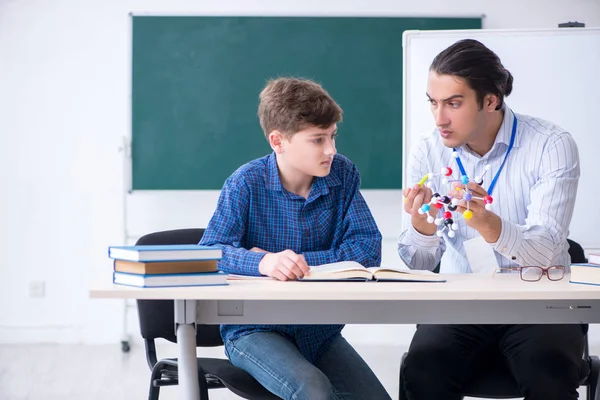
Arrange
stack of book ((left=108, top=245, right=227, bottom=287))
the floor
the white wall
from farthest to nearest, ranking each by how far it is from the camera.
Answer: the white wall → the floor → stack of book ((left=108, top=245, right=227, bottom=287))

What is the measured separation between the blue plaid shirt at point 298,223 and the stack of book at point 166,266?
271 mm

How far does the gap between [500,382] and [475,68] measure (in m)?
0.83

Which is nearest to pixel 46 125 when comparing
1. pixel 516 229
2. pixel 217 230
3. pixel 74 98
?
pixel 74 98

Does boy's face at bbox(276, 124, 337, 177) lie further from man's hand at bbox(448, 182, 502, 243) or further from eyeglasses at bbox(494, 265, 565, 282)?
eyeglasses at bbox(494, 265, 565, 282)

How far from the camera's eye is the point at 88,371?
384cm

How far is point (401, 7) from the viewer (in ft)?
14.5

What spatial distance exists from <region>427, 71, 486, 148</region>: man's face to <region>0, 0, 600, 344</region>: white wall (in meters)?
2.41

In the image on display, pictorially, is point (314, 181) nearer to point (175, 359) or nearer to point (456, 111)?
point (456, 111)

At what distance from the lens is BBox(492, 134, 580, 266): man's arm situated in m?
1.85

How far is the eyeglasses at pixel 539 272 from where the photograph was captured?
70.3 inches

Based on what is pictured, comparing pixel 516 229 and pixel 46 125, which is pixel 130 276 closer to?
pixel 516 229

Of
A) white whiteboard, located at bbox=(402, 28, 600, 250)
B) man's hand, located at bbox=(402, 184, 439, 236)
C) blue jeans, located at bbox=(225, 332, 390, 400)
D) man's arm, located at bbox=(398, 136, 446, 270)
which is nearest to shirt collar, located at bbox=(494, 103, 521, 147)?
man's arm, located at bbox=(398, 136, 446, 270)

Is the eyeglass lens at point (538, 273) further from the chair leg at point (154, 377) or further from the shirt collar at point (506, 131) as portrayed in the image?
the chair leg at point (154, 377)

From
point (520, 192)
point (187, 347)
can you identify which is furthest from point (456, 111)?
point (187, 347)
